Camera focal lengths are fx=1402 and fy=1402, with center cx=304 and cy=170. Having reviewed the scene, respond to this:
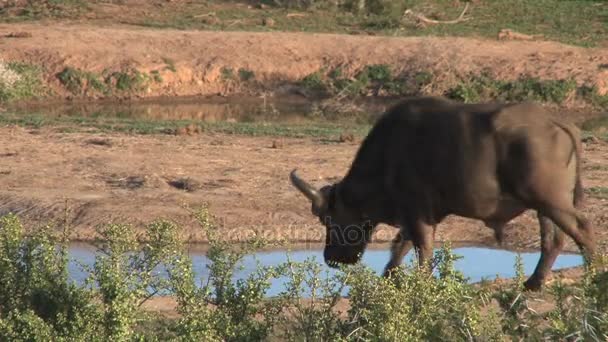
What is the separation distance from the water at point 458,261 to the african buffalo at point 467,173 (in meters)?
1.34

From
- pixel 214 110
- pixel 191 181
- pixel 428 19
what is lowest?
pixel 428 19

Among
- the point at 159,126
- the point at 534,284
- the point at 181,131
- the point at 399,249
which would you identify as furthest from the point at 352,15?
the point at 534,284

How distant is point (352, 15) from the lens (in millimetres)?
28734

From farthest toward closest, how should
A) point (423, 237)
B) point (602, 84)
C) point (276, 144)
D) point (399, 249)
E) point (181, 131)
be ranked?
point (602, 84), point (181, 131), point (276, 144), point (399, 249), point (423, 237)

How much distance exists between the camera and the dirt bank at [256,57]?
23.4 meters

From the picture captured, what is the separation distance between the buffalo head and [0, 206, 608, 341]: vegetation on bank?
1.64 m

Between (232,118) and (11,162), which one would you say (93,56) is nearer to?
(232,118)

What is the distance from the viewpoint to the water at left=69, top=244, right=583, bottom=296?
11578 mm

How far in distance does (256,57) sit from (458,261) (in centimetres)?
1271

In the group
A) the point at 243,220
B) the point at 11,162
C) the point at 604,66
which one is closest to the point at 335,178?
the point at 243,220

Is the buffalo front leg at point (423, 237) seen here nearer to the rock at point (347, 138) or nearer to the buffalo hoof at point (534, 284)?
the buffalo hoof at point (534, 284)

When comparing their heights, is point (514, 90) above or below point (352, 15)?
above

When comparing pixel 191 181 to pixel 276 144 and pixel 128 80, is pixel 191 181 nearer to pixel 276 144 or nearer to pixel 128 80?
pixel 276 144

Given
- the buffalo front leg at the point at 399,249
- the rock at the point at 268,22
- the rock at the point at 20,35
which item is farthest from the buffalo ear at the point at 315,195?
the rock at the point at 268,22
